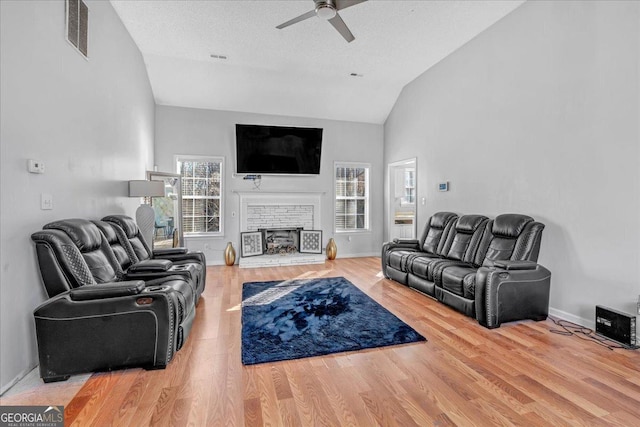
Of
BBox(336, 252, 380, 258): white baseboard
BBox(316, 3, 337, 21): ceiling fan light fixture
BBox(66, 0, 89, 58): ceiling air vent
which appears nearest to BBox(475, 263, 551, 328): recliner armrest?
BBox(316, 3, 337, 21): ceiling fan light fixture

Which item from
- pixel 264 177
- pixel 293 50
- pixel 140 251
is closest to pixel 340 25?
pixel 293 50

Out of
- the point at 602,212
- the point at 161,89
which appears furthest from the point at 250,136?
the point at 602,212

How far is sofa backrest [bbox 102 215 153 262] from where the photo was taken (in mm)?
3635

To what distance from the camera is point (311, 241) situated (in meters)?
7.06

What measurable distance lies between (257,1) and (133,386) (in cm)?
408

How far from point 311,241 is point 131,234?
12.8 feet

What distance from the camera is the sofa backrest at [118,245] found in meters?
3.25

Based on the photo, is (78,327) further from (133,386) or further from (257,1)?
(257,1)

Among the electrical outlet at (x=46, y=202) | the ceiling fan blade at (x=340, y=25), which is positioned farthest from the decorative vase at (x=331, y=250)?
the electrical outlet at (x=46, y=202)

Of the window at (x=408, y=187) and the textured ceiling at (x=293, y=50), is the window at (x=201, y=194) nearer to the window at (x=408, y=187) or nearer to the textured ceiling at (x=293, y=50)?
the textured ceiling at (x=293, y=50)

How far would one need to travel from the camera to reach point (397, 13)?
4023mm

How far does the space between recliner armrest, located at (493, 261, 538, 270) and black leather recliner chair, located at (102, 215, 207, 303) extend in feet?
10.9

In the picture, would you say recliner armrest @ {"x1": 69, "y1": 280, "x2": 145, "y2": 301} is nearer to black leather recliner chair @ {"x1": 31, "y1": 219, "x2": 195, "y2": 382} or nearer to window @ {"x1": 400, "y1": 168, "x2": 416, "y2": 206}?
black leather recliner chair @ {"x1": 31, "y1": 219, "x2": 195, "y2": 382}

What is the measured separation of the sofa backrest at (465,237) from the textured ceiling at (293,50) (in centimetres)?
271
